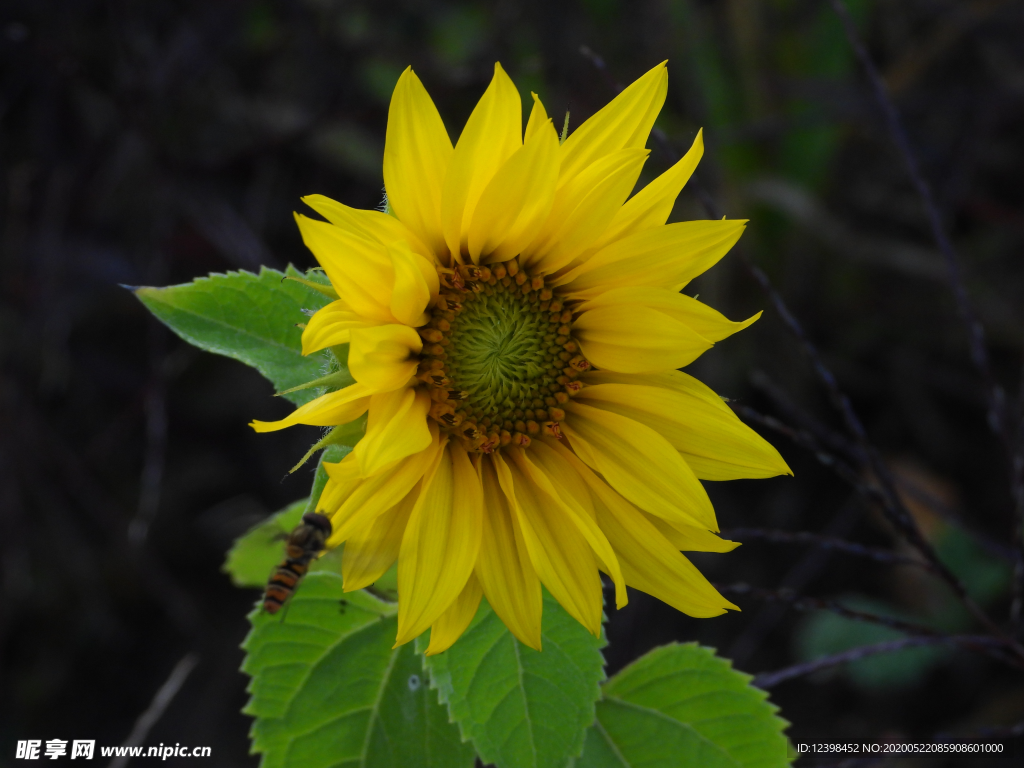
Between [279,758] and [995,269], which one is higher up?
[995,269]

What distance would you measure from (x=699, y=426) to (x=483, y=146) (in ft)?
1.69

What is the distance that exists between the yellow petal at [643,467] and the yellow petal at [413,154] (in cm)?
44

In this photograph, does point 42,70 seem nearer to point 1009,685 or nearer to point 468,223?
point 468,223

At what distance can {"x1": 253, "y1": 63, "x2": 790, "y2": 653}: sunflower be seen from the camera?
1.06 metres

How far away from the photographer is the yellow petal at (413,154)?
107cm

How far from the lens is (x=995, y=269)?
3.01 m

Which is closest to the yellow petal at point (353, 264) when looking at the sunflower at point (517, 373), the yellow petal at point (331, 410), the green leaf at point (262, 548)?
the sunflower at point (517, 373)

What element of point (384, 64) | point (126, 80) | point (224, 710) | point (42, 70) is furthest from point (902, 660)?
point (42, 70)

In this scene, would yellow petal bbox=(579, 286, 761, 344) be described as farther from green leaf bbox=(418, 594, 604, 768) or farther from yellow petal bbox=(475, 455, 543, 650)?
green leaf bbox=(418, 594, 604, 768)

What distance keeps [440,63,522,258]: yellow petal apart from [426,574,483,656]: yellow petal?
0.54 meters

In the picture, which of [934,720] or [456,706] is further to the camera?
[934,720]

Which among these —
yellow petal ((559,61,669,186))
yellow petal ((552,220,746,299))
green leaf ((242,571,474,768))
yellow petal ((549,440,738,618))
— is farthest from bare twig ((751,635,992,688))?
yellow petal ((559,61,669,186))

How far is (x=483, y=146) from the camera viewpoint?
1096 mm

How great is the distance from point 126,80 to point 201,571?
176 cm
